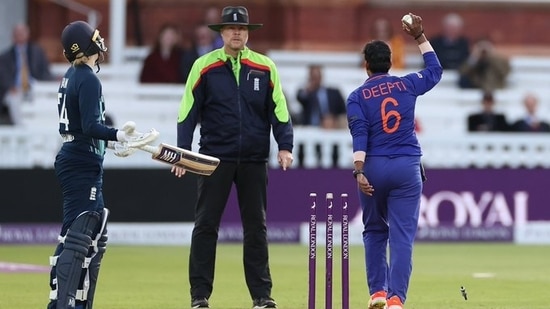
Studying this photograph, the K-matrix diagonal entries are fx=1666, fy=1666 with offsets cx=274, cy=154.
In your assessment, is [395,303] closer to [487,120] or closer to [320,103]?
[320,103]

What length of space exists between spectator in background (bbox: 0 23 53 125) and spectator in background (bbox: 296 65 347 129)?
367 cm

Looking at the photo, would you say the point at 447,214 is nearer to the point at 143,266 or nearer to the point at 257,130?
the point at 143,266

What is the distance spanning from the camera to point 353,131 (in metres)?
11.4

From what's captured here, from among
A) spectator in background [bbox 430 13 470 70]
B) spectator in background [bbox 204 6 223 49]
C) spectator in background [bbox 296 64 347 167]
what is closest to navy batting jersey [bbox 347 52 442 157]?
spectator in background [bbox 296 64 347 167]

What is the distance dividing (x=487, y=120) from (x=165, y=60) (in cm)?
444

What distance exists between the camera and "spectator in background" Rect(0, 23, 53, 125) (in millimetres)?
21609

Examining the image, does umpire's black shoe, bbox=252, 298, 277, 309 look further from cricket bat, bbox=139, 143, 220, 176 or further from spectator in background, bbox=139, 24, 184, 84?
spectator in background, bbox=139, 24, 184, 84

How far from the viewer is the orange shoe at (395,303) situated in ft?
36.5

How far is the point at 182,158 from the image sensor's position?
10.6m

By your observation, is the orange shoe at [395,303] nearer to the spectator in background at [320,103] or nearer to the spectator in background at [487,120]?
the spectator in background at [320,103]

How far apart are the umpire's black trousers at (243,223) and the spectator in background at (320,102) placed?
29.2 ft

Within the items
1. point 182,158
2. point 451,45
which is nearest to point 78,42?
point 182,158

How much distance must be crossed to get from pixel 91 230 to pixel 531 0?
15985 millimetres

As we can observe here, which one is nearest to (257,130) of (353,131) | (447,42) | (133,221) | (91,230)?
(353,131)
